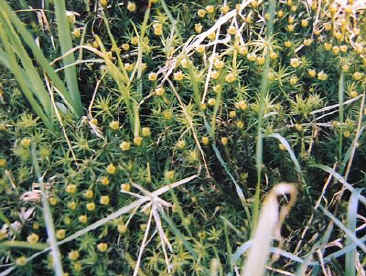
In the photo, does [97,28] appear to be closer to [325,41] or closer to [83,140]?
[83,140]

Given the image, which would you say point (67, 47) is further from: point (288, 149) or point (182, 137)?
point (288, 149)

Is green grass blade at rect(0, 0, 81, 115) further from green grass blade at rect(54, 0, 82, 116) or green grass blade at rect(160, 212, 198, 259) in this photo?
green grass blade at rect(160, 212, 198, 259)

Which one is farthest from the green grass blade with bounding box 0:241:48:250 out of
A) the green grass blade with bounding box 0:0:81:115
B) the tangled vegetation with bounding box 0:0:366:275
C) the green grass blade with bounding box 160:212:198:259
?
the green grass blade with bounding box 0:0:81:115

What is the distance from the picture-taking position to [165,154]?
152cm

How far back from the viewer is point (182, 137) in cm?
151

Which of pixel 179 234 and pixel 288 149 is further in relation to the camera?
pixel 288 149

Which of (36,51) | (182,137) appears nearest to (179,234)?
(182,137)

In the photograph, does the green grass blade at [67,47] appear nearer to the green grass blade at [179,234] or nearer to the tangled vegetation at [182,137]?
the tangled vegetation at [182,137]

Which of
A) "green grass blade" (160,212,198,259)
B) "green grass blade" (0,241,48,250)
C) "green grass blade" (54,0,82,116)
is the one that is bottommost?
"green grass blade" (160,212,198,259)

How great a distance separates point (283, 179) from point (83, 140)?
63 centimetres

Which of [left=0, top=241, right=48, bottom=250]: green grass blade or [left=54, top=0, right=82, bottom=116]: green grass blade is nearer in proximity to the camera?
[left=0, top=241, right=48, bottom=250]: green grass blade

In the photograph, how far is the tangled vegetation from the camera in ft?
4.44

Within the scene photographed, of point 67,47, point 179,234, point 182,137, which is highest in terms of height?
point 67,47

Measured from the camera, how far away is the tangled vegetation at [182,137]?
53.3 inches
